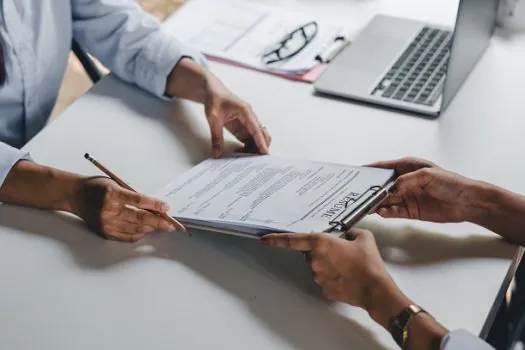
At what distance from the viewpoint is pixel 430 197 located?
3.59 ft

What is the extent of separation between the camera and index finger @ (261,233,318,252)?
0.99 metres

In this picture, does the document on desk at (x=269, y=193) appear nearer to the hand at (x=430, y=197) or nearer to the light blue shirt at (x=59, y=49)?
the hand at (x=430, y=197)

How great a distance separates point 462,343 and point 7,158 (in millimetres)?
726

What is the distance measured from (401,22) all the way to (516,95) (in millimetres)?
334

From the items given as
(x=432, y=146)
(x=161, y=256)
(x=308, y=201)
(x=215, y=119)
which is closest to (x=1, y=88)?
(x=215, y=119)

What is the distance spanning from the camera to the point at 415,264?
40.8 inches

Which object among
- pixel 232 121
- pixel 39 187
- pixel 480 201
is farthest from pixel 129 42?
pixel 480 201

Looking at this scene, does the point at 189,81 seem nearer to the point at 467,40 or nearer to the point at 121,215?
the point at 121,215

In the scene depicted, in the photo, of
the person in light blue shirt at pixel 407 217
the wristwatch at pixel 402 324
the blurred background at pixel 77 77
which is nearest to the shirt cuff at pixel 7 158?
the person in light blue shirt at pixel 407 217

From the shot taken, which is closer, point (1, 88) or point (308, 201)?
point (308, 201)

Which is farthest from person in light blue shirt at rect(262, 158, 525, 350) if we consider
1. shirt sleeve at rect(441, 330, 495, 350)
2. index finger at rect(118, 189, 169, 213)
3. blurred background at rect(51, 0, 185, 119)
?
blurred background at rect(51, 0, 185, 119)

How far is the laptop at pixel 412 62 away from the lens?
1351 millimetres

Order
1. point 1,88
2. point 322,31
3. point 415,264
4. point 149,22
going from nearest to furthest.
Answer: point 415,264
point 1,88
point 149,22
point 322,31

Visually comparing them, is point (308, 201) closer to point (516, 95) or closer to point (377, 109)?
point (377, 109)
